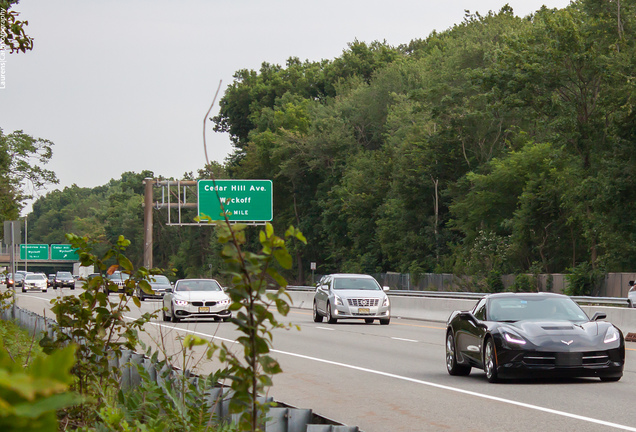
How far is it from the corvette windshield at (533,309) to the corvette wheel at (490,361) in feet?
1.60

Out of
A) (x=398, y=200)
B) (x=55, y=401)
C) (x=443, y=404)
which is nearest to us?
(x=55, y=401)

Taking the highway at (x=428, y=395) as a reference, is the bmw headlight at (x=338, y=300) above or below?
above

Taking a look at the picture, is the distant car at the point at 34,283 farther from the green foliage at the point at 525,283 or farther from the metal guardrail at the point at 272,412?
the metal guardrail at the point at 272,412

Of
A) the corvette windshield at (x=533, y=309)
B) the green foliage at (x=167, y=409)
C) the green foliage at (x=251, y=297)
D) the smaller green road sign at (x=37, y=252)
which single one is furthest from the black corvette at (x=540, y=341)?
the smaller green road sign at (x=37, y=252)

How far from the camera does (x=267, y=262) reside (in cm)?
343

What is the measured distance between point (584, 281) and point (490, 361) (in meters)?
34.0

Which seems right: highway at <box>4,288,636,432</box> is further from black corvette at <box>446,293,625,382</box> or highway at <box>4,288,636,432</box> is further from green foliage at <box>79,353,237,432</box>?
green foliage at <box>79,353,237,432</box>

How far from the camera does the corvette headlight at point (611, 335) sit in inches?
513

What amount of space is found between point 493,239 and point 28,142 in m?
39.9

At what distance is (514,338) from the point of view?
A: 12922 millimetres

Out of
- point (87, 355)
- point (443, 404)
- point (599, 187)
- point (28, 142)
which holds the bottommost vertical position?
point (443, 404)

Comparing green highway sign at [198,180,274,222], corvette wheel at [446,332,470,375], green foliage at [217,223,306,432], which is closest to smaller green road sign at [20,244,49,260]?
green highway sign at [198,180,274,222]

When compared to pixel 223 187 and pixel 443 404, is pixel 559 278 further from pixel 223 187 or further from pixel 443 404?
pixel 443 404

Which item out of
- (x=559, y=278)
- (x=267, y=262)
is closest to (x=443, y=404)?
(x=267, y=262)
